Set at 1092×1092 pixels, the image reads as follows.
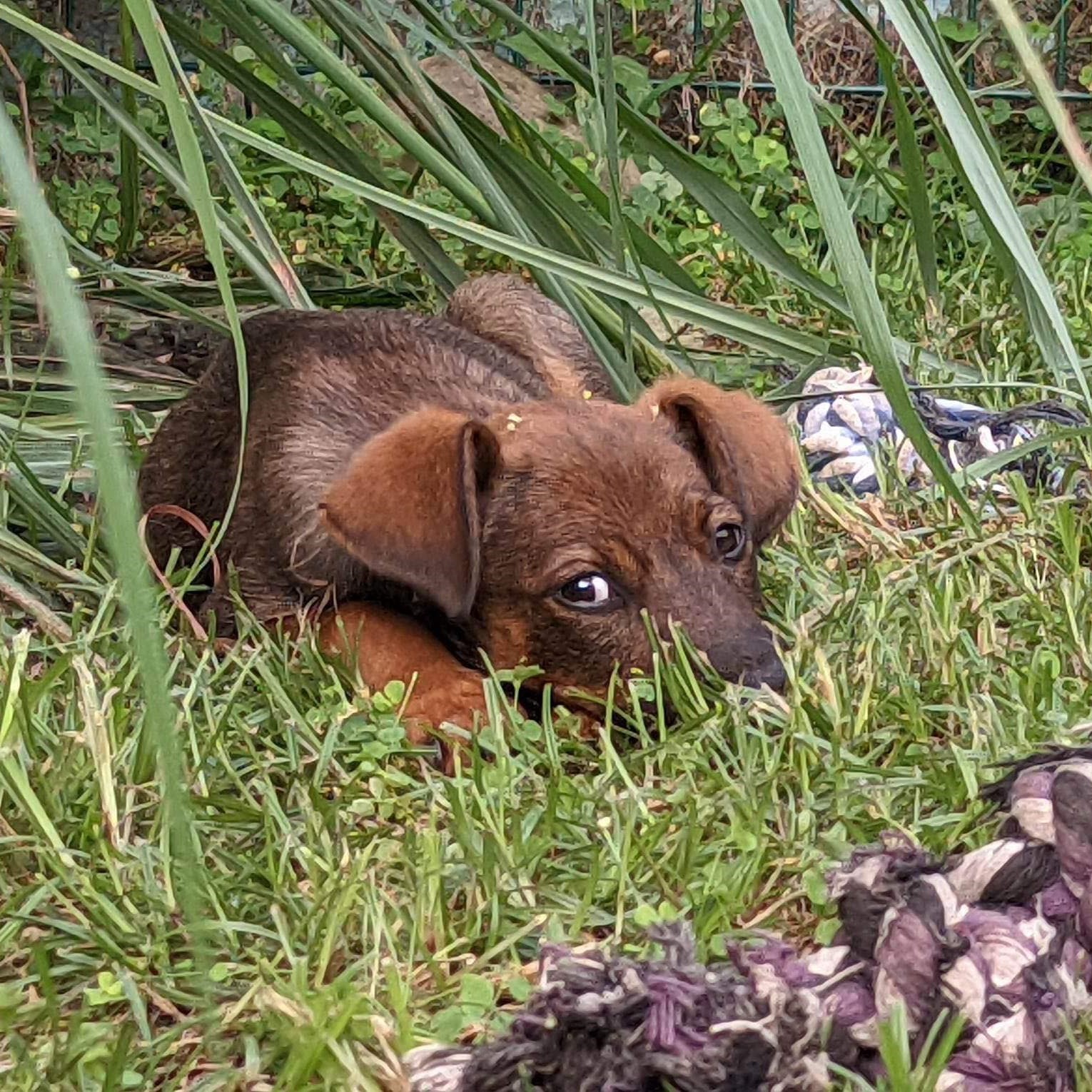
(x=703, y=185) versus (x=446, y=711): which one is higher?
(x=703, y=185)

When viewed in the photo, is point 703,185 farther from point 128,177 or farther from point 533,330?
Answer: point 128,177

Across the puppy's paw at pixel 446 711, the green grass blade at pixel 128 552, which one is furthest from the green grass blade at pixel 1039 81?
the puppy's paw at pixel 446 711

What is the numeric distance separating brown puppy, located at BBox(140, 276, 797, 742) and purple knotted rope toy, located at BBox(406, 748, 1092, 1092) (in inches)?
27.3

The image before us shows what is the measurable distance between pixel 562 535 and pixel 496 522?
12cm

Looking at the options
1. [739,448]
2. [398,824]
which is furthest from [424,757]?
[739,448]

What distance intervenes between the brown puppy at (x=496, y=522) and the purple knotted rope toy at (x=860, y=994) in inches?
27.3

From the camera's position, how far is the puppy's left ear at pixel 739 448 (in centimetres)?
276

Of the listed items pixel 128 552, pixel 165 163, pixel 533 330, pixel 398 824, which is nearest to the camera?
pixel 128 552

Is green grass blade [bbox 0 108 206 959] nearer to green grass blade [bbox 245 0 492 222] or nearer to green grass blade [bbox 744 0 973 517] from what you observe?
green grass blade [bbox 744 0 973 517]

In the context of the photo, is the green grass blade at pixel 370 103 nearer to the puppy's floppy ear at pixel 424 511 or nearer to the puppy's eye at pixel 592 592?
the puppy's floppy ear at pixel 424 511

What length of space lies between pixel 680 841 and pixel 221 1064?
0.56 metres

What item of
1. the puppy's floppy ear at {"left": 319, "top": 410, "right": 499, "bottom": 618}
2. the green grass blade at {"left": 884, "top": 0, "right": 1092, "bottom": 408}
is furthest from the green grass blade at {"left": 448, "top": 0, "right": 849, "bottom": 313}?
the green grass blade at {"left": 884, "top": 0, "right": 1092, "bottom": 408}

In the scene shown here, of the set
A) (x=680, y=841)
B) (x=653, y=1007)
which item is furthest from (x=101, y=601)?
(x=653, y=1007)

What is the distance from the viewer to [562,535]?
2582mm
